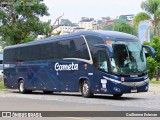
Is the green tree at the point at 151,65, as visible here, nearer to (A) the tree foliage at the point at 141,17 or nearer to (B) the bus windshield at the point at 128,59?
(A) the tree foliage at the point at 141,17

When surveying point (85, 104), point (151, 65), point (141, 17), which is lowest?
point (85, 104)

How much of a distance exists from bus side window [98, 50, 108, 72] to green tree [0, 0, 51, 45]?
2613 centimetres

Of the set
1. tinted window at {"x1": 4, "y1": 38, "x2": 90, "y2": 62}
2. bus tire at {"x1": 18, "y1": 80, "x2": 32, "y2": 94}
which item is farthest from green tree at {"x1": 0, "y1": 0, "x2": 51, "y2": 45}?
bus tire at {"x1": 18, "y1": 80, "x2": 32, "y2": 94}

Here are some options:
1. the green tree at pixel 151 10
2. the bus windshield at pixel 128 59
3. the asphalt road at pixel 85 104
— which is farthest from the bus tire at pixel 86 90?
the green tree at pixel 151 10

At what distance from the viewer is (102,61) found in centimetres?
2216

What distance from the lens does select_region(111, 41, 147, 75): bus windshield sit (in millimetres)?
21609

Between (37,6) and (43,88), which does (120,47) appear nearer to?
(43,88)

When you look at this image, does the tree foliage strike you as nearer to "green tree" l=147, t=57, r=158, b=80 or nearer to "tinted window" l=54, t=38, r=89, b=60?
"green tree" l=147, t=57, r=158, b=80

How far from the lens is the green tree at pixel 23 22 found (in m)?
48.2

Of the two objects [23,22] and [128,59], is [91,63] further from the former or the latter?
[23,22]

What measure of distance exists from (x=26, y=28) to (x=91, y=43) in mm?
26808

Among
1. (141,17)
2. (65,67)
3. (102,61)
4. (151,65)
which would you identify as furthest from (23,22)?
(102,61)

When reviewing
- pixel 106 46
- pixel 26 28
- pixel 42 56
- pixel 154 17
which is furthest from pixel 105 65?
pixel 154 17

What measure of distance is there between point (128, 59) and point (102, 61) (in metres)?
1.26
